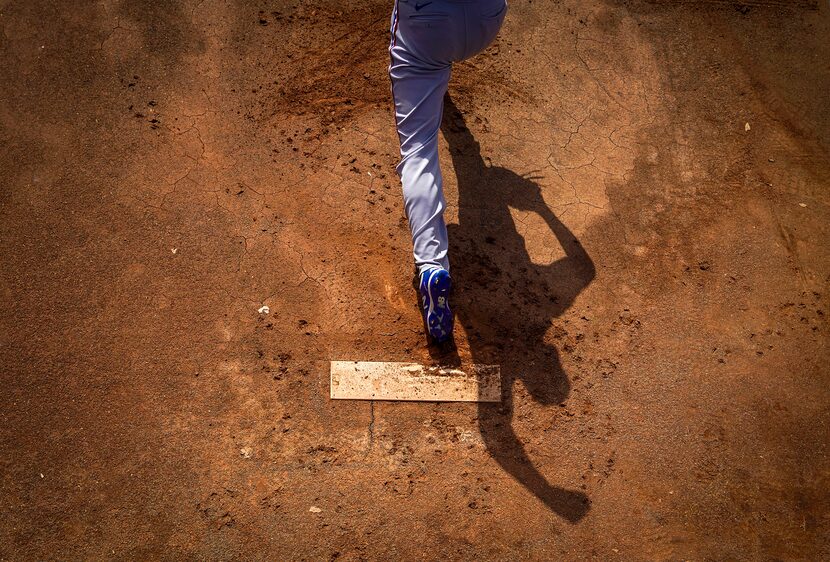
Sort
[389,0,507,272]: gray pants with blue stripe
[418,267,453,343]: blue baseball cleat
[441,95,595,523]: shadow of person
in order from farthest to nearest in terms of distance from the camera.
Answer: [441,95,595,523]: shadow of person
[418,267,453,343]: blue baseball cleat
[389,0,507,272]: gray pants with blue stripe

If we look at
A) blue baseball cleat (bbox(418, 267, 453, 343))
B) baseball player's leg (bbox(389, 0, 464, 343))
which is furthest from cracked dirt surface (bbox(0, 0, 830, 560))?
baseball player's leg (bbox(389, 0, 464, 343))

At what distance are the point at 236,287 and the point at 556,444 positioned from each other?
2.57 m

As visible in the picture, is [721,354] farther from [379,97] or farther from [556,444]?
[379,97]

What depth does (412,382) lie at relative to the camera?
179 inches

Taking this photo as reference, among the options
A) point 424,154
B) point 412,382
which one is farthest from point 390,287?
point 424,154

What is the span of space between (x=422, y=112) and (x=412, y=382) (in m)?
1.89

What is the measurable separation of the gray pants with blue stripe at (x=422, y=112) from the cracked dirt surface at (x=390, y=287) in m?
0.62

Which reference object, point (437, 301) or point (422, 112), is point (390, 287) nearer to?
point (437, 301)

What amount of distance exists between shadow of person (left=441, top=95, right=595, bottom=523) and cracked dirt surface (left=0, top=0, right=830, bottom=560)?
0.07 ft

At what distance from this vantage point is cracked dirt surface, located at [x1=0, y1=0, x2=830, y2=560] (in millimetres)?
4246

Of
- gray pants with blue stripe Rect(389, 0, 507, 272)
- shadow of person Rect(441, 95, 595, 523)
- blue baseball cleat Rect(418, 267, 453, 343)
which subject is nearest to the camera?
gray pants with blue stripe Rect(389, 0, 507, 272)

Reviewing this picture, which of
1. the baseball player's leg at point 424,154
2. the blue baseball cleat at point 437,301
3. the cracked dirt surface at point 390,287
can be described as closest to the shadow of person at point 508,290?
the cracked dirt surface at point 390,287

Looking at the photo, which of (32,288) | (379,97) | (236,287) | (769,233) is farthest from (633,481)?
(32,288)

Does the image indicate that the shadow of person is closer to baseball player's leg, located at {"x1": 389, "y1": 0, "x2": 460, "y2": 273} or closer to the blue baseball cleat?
the blue baseball cleat
